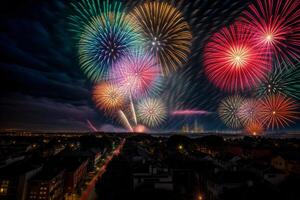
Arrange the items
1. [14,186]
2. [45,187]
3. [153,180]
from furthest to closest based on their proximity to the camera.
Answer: [14,186] < [45,187] < [153,180]

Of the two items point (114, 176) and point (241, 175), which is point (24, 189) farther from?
point (241, 175)

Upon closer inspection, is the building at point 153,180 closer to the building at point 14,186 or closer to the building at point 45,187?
the building at point 45,187

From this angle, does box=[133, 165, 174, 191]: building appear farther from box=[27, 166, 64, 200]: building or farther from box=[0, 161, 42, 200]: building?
box=[0, 161, 42, 200]: building

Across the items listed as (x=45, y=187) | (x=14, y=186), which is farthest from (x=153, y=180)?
(x=14, y=186)

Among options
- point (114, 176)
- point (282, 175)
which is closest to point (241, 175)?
point (282, 175)

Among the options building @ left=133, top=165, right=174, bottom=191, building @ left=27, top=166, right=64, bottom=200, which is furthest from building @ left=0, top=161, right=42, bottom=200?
building @ left=133, top=165, right=174, bottom=191

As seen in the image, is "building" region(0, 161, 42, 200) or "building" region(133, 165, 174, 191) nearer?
"building" region(133, 165, 174, 191)

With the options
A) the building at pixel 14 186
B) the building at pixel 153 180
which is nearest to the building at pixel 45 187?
the building at pixel 14 186

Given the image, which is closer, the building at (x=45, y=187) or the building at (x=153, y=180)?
the building at (x=153, y=180)

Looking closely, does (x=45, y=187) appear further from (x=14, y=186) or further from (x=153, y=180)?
(x=153, y=180)

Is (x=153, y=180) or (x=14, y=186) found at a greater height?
(x=153, y=180)

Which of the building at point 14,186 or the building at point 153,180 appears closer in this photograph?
the building at point 153,180
